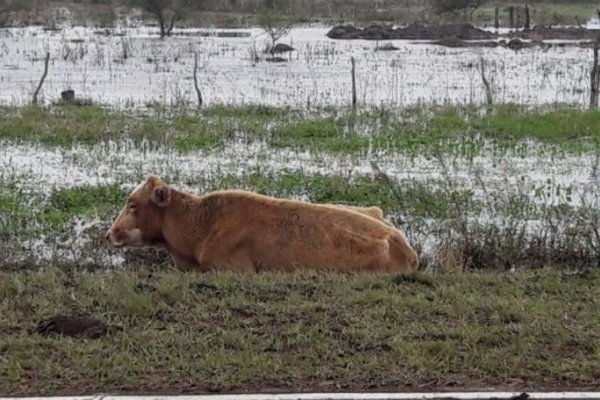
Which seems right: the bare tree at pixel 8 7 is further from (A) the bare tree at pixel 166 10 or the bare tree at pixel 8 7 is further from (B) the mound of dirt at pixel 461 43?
(B) the mound of dirt at pixel 461 43

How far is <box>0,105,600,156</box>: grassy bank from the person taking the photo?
18266mm

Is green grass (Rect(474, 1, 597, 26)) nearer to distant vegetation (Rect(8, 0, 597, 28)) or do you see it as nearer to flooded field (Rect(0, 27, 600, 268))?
distant vegetation (Rect(8, 0, 597, 28))

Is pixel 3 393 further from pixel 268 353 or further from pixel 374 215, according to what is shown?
pixel 374 215

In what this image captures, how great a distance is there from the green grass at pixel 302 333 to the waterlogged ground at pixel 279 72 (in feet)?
54.8

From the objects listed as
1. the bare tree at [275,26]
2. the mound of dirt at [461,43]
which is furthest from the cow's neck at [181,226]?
the mound of dirt at [461,43]

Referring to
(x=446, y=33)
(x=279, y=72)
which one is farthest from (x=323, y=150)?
(x=446, y=33)

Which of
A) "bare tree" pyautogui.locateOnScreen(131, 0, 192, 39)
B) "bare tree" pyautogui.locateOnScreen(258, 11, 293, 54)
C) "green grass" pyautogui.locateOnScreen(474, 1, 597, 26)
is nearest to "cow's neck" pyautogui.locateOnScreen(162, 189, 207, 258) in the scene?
"bare tree" pyautogui.locateOnScreen(258, 11, 293, 54)

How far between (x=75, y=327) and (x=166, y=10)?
165 ft

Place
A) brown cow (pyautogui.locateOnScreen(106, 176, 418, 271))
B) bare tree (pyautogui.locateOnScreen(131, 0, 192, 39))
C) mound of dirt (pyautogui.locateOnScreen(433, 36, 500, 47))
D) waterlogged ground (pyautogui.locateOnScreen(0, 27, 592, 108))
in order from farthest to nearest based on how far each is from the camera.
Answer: bare tree (pyautogui.locateOnScreen(131, 0, 192, 39)), mound of dirt (pyautogui.locateOnScreen(433, 36, 500, 47)), waterlogged ground (pyautogui.locateOnScreen(0, 27, 592, 108)), brown cow (pyautogui.locateOnScreen(106, 176, 418, 271))

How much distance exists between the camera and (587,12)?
2832 inches

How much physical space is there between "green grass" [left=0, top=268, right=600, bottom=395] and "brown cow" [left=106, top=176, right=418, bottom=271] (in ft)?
2.59

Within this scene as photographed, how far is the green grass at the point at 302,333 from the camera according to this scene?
18.6 ft

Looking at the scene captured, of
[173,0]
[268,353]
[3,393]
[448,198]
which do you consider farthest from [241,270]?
[173,0]

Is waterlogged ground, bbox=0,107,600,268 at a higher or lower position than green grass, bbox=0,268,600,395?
lower
